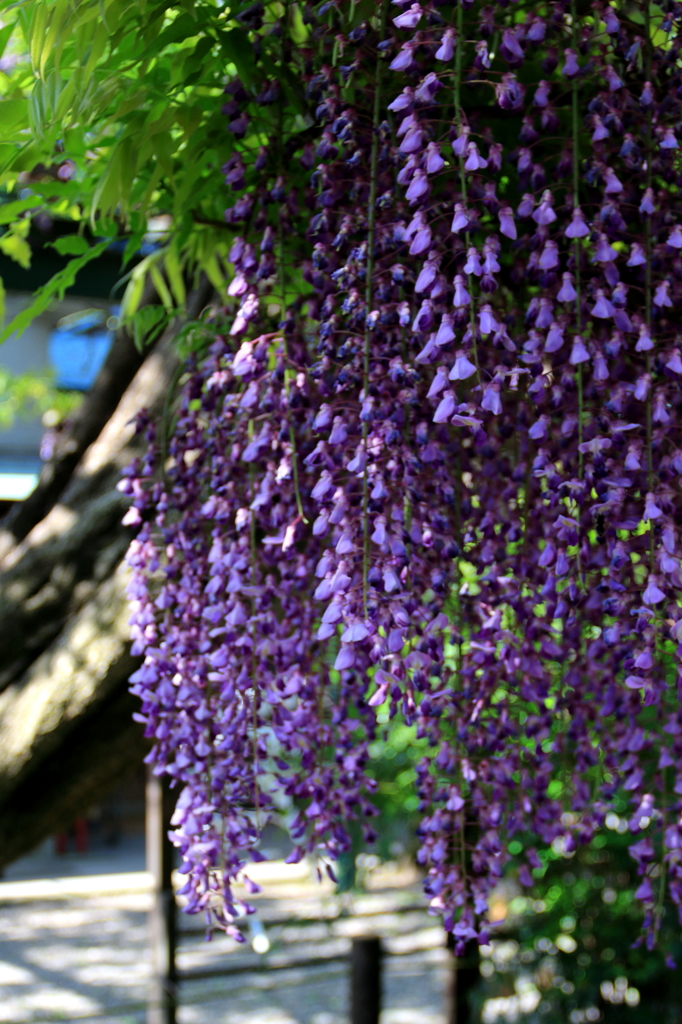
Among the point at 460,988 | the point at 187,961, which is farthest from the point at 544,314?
the point at 187,961

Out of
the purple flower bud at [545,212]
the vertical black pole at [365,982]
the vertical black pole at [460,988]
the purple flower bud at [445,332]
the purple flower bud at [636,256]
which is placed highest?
the purple flower bud at [545,212]

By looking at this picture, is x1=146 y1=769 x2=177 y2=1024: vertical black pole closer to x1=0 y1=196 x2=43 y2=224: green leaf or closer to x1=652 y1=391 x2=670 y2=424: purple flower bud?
x1=0 y1=196 x2=43 y2=224: green leaf

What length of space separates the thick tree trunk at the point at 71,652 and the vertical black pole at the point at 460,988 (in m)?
2.00

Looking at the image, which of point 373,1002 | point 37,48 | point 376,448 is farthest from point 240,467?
point 373,1002

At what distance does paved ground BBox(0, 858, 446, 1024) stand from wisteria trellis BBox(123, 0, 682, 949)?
2.97 m

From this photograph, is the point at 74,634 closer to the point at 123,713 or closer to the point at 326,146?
the point at 123,713

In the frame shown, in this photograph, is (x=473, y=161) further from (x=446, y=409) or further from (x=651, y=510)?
(x=651, y=510)

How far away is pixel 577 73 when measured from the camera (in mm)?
824

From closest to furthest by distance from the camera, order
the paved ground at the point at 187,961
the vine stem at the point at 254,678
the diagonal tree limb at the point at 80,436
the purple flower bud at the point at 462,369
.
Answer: the purple flower bud at the point at 462,369 < the vine stem at the point at 254,678 < the diagonal tree limb at the point at 80,436 < the paved ground at the point at 187,961

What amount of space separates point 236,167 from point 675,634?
1.90 feet

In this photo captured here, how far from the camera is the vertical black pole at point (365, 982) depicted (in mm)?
2771

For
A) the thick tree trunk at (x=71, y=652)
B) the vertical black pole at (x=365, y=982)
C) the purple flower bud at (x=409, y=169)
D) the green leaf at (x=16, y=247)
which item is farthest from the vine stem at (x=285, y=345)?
the vertical black pole at (x=365, y=982)

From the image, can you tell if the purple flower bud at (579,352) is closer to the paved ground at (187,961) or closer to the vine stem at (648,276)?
the vine stem at (648,276)

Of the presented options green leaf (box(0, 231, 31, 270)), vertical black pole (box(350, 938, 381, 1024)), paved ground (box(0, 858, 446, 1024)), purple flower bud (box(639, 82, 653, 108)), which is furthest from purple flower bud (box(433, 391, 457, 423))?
paved ground (box(0, 858, 446, 1024))
